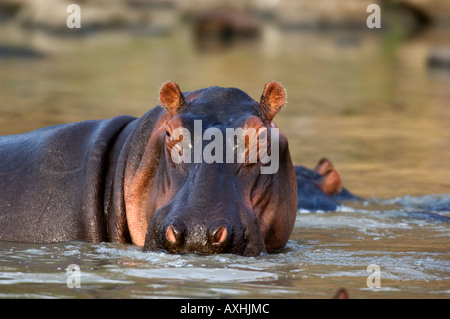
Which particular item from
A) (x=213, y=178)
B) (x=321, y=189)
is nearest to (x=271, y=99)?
(x=213, y=178)

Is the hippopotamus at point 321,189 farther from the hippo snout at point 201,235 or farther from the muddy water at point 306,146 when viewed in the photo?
the hippo snout at point 201,235

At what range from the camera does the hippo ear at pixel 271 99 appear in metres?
5.23

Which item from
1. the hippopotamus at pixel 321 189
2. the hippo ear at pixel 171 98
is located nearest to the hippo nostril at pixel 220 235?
the hippo ear at pixel 171 98

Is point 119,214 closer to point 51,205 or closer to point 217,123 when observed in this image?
point 51,205

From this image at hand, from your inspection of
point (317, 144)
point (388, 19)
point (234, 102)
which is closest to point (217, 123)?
point (234, 102)

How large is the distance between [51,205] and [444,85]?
14.3 meters

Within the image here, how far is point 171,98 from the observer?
5.18m

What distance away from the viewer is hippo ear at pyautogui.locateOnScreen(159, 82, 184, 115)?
514 cm

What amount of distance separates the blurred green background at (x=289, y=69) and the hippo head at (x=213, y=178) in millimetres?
3312

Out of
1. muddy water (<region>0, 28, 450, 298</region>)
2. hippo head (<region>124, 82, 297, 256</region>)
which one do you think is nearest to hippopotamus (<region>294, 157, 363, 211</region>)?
muddy water (<region>0, 28, 450, 298</region>)

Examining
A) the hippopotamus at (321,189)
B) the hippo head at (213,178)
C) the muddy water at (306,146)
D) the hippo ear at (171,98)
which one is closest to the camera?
the muddy water at (306,146)

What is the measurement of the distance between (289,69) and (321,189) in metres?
14.2

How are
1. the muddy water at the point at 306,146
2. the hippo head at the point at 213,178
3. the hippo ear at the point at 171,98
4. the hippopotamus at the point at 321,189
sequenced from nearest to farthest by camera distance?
1. the muddy water at the point at 306,146
2. the hippo head at the point at 213,178
3. the hippo ear at the point at 171,98
4. the hippopotamus at the point at 321,189

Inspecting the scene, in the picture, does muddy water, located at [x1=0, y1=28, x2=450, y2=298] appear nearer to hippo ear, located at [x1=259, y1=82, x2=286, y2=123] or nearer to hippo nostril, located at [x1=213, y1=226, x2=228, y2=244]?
hippo nostril, located at [x1=213, y1=226, x2=228, y2=244]
